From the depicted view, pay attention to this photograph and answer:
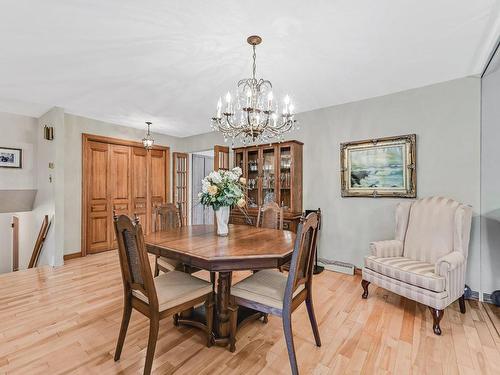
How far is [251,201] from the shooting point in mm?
4375

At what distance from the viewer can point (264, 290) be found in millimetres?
1844

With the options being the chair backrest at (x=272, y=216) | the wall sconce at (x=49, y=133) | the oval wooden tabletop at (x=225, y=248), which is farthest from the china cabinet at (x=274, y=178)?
the wall sconce at (x=49, y=133)

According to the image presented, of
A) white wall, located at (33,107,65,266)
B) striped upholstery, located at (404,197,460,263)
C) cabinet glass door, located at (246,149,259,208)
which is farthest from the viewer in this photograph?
cabinet glass door, located at (246,149,259,208)

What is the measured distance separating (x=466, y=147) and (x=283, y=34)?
2.37m

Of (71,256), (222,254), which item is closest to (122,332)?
(222,254)

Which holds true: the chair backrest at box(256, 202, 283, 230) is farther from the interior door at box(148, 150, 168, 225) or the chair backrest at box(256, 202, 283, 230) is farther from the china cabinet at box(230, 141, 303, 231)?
the interior door at box(148, 150, 168, 225)

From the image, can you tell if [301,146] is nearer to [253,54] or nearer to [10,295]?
[253,54]

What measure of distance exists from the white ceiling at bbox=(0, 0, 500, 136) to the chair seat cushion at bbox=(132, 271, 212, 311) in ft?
6.43

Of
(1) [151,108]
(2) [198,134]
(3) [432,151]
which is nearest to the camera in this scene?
(3) [432,151]

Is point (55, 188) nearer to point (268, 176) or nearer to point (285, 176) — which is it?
point (268, 176)

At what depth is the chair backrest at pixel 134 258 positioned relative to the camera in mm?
1597

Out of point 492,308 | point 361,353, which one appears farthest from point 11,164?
point 492,308

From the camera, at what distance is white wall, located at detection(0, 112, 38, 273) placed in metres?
4.18

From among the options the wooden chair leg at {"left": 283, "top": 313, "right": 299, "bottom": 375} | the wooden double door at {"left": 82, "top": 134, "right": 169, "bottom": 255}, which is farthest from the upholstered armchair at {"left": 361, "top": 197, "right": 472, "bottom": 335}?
the wooden double door at {"left": 82, "top": 134, "right": 169, "bottom": 255}
